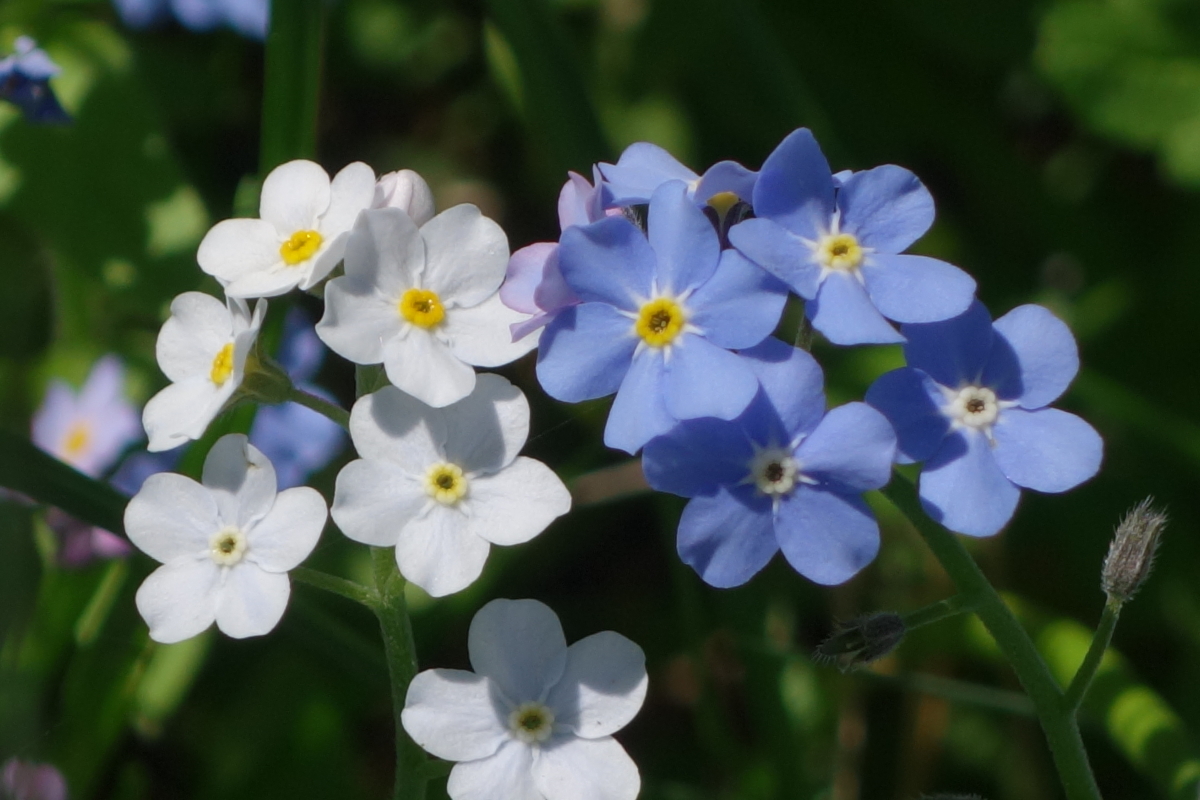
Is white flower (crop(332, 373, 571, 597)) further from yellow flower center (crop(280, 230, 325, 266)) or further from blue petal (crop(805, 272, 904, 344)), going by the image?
blue petal (crop(805, 272, 904, 344))

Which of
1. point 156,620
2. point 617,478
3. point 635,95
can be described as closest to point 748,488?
point 156,620

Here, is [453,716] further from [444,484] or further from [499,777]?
[444,484]

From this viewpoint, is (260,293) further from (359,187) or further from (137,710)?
(137,710)

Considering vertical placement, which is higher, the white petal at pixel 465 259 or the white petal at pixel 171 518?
the white petal at pixel 465 259

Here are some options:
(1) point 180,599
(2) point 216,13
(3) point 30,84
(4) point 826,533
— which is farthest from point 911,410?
(2) point 216,13

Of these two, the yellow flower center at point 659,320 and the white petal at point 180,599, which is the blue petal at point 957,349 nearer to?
the yellow flower center at point 659,320

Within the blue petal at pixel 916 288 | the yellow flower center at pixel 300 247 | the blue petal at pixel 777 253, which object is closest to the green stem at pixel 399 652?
the yellow flower center at pixel 300 247
